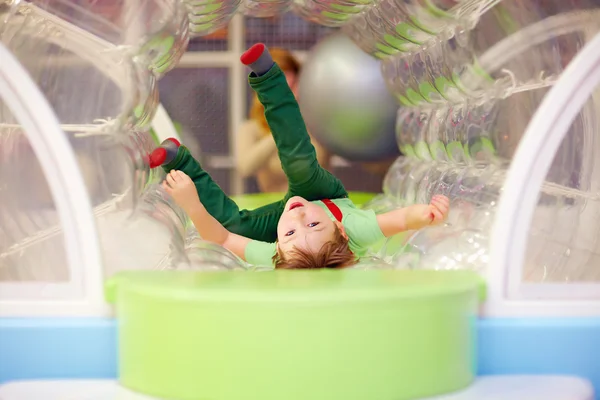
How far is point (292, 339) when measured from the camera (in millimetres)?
1043

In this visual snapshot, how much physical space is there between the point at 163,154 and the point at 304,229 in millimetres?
500

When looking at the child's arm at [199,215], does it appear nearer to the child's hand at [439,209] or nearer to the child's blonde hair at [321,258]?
the child's blonde hair at [321,258]

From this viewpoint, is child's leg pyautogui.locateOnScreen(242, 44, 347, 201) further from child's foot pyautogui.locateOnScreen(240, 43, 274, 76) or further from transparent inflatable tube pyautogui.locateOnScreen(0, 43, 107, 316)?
transparent inflatable tube pyautogui.locateOnScreen(0, 43, 107, 316)

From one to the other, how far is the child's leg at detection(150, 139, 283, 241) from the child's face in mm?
378

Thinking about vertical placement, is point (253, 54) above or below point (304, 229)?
above

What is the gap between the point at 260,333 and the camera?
1.04 metres

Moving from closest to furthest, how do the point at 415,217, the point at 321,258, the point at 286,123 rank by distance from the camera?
the point at 321,258
the point at 415,217
the point at 286,123

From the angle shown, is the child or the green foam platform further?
the child

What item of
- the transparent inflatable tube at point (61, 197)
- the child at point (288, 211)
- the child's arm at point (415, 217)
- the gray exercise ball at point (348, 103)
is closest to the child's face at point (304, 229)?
the child at point (288, 211)

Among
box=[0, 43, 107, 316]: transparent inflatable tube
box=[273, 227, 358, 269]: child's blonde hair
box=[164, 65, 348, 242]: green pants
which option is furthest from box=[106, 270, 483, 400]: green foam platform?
box=[164, 65, 348, 242]: green pants

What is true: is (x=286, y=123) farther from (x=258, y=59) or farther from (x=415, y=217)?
(x=415, y=217)

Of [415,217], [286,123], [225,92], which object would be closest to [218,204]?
[286,123]

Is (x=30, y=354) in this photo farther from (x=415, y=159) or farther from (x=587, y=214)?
(x=415, y=159)

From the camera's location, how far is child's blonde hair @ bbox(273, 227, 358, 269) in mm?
1518
